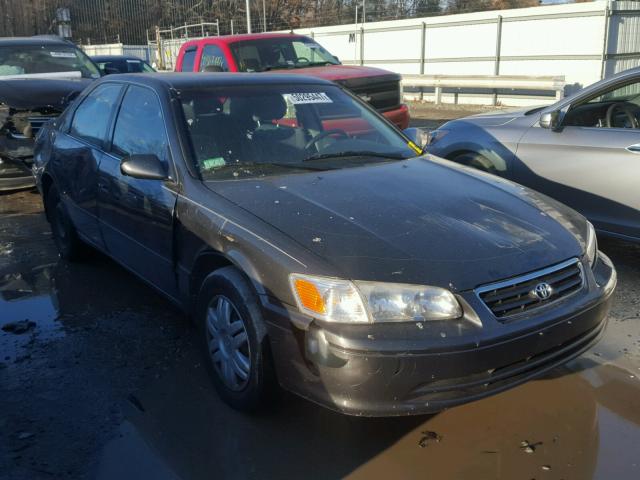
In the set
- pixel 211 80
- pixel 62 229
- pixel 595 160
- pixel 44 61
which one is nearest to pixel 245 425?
pixel 211 80

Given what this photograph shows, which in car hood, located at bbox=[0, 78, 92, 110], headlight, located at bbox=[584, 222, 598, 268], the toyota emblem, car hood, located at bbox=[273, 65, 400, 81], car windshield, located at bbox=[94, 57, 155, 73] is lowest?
the toyota emblem

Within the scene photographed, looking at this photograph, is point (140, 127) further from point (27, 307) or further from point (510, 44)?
point (510, 44)

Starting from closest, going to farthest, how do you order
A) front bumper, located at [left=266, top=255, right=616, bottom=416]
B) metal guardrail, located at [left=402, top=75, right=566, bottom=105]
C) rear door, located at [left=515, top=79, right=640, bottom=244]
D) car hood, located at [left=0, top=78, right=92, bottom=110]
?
front bumper, located at [left=266, top=255, right=616, bottom=416] → rear door, located at [left=515, top=79, right=640, bottom=244] → car hood, located at [left=0, top=78, right=92, bottom=110] → metal guardrail, located at [left=402, top=75, right=566, bottom=105]

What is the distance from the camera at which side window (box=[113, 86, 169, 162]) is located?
3.88m

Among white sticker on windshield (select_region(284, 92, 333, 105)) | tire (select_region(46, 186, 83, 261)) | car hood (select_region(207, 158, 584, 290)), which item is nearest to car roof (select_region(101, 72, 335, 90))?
white sticker on windshield (select_region(284, 92, 333, 105))

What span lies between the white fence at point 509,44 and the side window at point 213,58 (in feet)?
33.8

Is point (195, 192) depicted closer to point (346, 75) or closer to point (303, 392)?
point (303, 392)

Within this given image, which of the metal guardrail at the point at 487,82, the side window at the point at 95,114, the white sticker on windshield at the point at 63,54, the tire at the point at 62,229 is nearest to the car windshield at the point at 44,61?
the white sticker on windshield at the point at 63,54

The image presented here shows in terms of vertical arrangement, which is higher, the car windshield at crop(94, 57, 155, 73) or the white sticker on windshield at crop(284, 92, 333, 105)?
the car windshield at crop(94, 57, 155, 73)

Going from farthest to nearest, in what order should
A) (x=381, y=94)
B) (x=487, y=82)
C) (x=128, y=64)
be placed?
1. (x=487, y=82)
2. (x=128, y=64)
3. (x=381, y=94)

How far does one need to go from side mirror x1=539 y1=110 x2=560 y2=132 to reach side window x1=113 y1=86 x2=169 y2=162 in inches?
131

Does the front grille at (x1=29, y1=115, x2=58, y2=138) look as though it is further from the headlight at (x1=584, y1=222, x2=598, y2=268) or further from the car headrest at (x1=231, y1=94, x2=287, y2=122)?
the headlight at (x1=584, y1=222, x2=598, y2=268)

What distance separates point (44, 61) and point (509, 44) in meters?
12.8

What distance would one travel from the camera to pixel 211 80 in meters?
4.21
